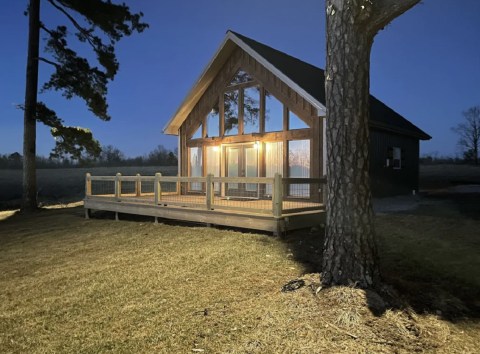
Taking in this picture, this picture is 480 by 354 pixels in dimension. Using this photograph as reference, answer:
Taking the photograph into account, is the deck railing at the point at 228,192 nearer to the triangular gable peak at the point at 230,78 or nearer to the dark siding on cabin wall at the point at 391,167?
the triangular gable peak at the point at 230,78

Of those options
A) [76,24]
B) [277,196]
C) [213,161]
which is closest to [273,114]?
[213,161]

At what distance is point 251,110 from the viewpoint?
1247 centimetres

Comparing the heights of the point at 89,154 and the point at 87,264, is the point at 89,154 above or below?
above

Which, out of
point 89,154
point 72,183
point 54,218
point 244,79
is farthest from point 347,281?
point 72,183

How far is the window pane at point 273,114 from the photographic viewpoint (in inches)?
453

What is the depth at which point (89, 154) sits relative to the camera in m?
15.3

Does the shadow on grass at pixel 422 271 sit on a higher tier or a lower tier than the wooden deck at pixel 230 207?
lower

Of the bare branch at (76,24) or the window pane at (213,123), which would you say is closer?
the window pane at (213,123)

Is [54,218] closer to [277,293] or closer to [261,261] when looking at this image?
[261,261]

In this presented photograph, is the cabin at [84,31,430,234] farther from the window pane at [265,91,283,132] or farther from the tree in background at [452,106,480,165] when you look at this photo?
the tree in background at [452,106,480,165]

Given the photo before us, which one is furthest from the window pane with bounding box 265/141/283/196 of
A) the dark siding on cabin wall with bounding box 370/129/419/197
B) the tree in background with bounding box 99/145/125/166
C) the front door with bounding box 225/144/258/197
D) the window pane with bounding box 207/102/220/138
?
the tree in background with bounding box 99/145/125/166

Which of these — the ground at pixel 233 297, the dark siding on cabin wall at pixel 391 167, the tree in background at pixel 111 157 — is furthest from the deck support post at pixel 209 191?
the tree in background at pixel 111 157

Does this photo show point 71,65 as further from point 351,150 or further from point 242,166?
point 351,150

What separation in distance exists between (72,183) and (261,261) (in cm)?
2606
